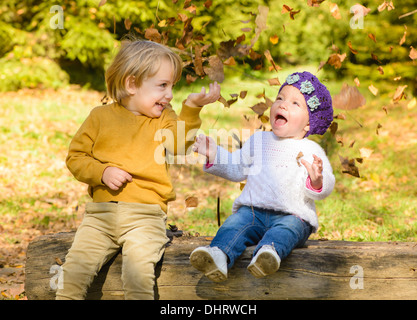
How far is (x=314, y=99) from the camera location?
2.80 metres

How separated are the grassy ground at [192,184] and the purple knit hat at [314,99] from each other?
0.39 m

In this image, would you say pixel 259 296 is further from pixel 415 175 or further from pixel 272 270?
pixel 415 175

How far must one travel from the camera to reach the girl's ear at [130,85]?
272 cm

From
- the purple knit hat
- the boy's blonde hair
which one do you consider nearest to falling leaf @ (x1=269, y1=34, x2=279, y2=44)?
the purple knit hat

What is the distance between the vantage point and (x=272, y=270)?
2.34 metres

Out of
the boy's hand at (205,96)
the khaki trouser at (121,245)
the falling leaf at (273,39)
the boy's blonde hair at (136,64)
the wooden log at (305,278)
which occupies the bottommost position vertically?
the wooden log at (305,278)

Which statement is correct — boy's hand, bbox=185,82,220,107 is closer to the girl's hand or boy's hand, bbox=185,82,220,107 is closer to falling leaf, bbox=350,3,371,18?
the girl's hand

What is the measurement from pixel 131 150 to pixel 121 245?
482 mm

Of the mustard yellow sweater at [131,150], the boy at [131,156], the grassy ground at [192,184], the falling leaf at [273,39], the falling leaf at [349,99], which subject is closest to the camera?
the boy at [131,156]

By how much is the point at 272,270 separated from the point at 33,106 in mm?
7301

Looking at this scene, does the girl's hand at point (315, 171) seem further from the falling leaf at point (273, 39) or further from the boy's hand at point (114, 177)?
the falling leaf at point (273, 39)

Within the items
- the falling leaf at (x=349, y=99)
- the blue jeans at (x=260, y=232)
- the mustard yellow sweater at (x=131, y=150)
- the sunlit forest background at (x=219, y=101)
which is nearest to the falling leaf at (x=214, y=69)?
the sunlit forest background at (x=219, y=101)
